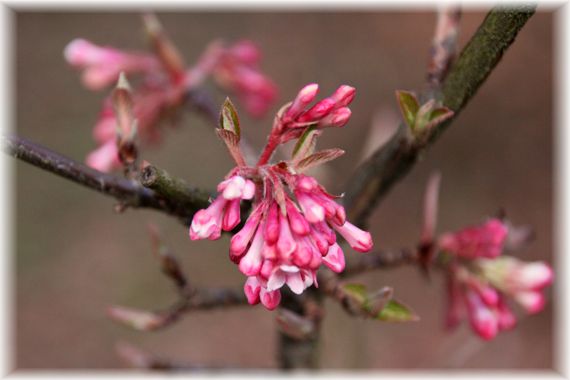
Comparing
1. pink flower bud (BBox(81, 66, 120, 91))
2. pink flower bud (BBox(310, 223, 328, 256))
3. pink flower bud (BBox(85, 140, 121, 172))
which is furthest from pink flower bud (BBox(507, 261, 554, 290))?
pink flower bud (BBox(81, 66, 120, 91))

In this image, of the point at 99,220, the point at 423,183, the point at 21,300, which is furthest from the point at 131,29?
the point at 423,183

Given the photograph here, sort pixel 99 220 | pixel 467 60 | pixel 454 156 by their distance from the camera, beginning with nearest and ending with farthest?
pixel 467 60 → pixel 454 156 → pixel 99 220

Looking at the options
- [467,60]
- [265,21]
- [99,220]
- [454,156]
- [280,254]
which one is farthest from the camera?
[265,21]

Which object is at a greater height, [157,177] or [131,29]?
[131,29]

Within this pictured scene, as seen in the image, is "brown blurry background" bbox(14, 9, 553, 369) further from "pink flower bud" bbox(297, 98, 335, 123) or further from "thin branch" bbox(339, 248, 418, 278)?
"pink flower bud" bbox(297, 98, 335, 123)

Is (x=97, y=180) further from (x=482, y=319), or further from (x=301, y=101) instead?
(x=482, y=319)

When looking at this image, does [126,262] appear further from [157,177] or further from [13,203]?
[157,177]
